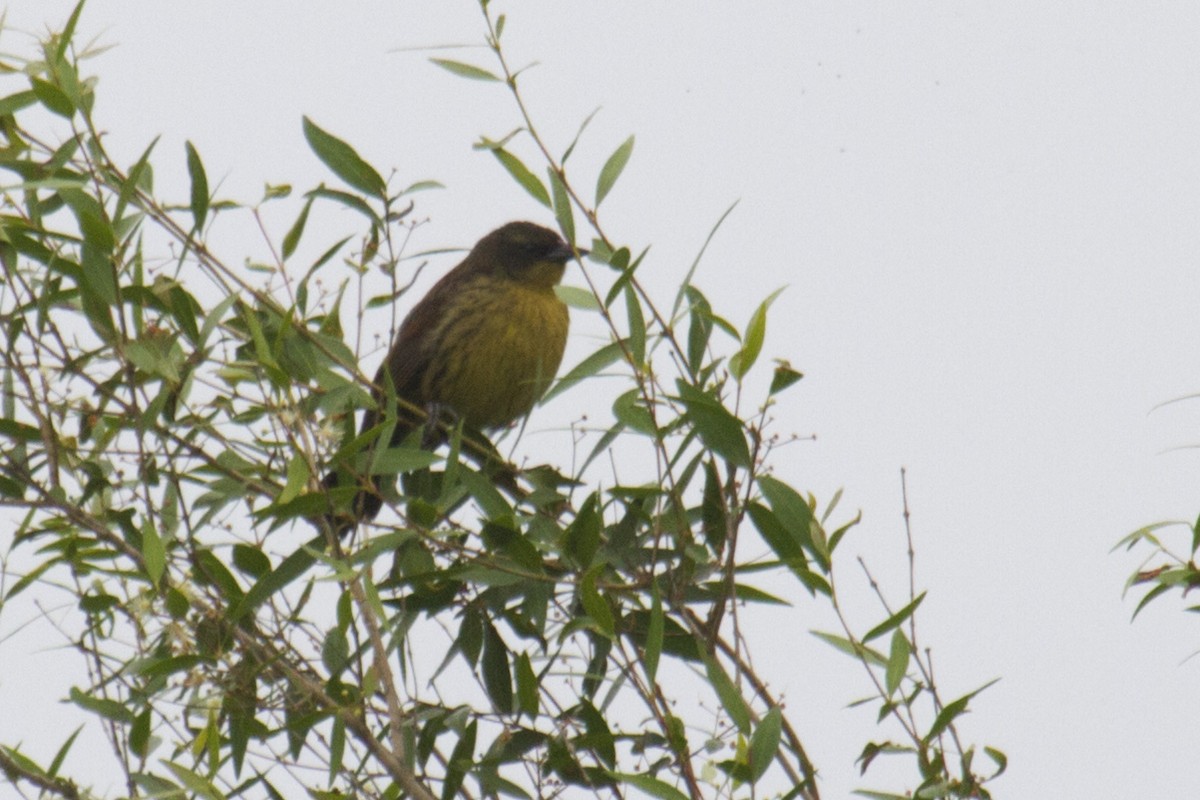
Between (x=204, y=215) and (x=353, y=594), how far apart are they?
811 mm

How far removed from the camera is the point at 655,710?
2561 millimetres

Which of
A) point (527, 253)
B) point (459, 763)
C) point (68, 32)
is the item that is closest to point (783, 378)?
point (459, 763)

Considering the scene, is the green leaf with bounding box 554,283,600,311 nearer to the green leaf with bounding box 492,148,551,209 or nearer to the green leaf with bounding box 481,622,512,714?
the green leaf with bounding box 492,148,551,209

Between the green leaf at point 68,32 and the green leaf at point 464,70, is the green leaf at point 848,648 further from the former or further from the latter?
the green leaf at point 68,32

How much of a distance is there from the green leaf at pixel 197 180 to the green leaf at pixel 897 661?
1.55 metres

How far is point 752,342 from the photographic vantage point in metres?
2.73

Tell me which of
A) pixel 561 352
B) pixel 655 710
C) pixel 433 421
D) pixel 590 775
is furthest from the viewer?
pixel 561 352

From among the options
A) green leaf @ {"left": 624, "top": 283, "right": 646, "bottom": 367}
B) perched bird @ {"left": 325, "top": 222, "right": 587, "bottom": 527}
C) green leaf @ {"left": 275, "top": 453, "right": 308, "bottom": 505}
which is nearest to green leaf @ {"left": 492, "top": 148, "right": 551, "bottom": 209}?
green leaf @ {"left": 624, "top": 283, "right": 646, "bottom": 367}

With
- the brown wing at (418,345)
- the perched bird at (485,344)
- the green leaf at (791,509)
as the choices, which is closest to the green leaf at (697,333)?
the green leaf at (791,509)

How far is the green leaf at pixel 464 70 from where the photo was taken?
288 cm

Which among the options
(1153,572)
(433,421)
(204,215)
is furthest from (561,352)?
(1153,572)

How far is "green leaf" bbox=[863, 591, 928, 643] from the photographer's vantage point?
2.61m

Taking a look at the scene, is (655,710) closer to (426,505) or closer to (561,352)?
(426,505)

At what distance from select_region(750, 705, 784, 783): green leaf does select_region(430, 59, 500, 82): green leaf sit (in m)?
1.23
